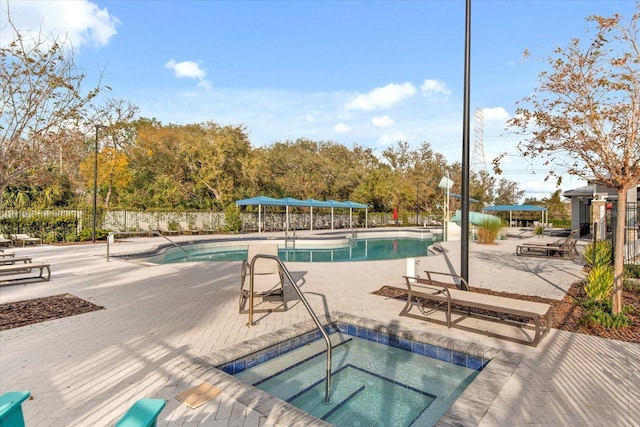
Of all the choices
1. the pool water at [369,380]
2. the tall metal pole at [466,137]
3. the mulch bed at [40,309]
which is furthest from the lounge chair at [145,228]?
the tall metal pole at [466,137]

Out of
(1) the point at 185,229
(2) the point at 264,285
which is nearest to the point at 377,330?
(2) the point at 264,285

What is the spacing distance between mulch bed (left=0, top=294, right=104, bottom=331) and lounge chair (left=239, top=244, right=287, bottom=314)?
2275 mm

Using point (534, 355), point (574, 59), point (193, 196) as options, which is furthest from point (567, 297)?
point (193, 196)

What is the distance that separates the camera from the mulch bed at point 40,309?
4660mm

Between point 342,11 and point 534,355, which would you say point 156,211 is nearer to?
point 342,11

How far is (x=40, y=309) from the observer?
518 centimetres

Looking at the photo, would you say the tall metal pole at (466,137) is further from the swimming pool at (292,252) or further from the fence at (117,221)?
the fence at (117,221)

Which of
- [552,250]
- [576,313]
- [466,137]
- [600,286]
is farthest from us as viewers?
[552,250]

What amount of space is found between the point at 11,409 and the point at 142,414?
0.50 m

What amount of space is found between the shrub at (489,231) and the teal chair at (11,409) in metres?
17.8

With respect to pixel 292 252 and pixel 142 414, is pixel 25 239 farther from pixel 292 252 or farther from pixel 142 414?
pixel 142 414

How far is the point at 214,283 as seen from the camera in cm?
725

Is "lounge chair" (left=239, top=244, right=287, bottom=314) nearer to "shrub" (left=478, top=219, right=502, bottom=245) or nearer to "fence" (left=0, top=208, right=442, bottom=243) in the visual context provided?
→ "fence" (left=0, top=208, right=442, bottom=243)

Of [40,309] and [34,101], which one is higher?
[34,101]
